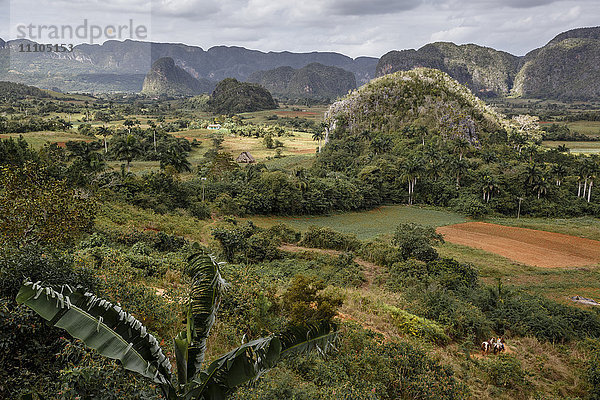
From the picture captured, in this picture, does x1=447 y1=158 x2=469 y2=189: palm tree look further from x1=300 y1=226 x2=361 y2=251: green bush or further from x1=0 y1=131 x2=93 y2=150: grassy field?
x1=0 y1=131 x2=93 y2=150: grassy field

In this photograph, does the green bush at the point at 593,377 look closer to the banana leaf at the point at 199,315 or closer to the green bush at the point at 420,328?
the green bush at the point at 420,328

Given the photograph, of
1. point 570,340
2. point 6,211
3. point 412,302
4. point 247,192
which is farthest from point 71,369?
point 247,192

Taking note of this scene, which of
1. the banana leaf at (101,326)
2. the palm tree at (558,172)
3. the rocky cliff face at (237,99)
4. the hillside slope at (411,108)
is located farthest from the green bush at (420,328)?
the rocky cliff face at (237,99)

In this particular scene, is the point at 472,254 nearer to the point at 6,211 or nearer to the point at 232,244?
the point at 232,244

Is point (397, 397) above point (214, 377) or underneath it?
underneath

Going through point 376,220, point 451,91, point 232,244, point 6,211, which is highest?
point 451,91

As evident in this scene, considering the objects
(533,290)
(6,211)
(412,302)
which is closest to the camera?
(6,211)

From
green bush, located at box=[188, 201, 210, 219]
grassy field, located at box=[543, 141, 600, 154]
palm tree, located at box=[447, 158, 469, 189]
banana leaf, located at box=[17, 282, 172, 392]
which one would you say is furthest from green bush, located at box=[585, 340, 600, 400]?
grassy field, located at box=[543, 141, 600, 154]

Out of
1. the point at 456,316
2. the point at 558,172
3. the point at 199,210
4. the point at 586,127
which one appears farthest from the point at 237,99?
the point at 456,316
